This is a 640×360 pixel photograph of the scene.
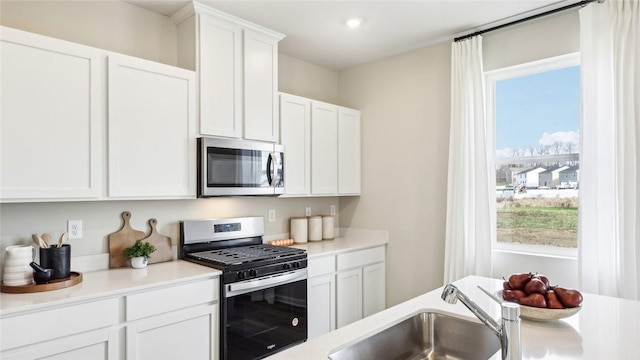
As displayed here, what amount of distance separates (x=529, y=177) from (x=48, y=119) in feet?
10.5

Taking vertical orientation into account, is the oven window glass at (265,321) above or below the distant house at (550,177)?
below

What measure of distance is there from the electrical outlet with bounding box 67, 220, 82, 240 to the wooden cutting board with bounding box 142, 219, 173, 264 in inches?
15.2

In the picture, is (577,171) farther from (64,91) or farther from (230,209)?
(64,91)

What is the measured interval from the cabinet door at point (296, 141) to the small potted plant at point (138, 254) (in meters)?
1.19

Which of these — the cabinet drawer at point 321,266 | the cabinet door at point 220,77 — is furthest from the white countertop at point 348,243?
the cabinet door at point 220,77

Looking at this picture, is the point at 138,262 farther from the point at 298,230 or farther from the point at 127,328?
the point at 298,230

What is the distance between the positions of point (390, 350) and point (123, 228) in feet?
6.21

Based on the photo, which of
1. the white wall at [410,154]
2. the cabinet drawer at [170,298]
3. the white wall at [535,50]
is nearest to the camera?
the cabinet drawer at [170,298]

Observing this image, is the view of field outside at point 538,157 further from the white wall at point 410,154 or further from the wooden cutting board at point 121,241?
the wooden cutting board at point 121,241

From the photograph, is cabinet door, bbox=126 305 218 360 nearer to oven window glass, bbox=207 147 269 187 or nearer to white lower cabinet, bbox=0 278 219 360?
white lower cabinet, bbox=0 278 219 360

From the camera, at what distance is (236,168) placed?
2.81 metres

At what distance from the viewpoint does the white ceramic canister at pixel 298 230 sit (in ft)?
A: 11.7

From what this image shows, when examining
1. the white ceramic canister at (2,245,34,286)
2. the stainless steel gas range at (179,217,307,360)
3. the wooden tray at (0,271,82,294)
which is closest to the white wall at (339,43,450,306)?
the stainless steel gas range at (179,217,307,360)

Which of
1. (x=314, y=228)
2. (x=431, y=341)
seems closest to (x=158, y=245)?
(x=314, y=228)
